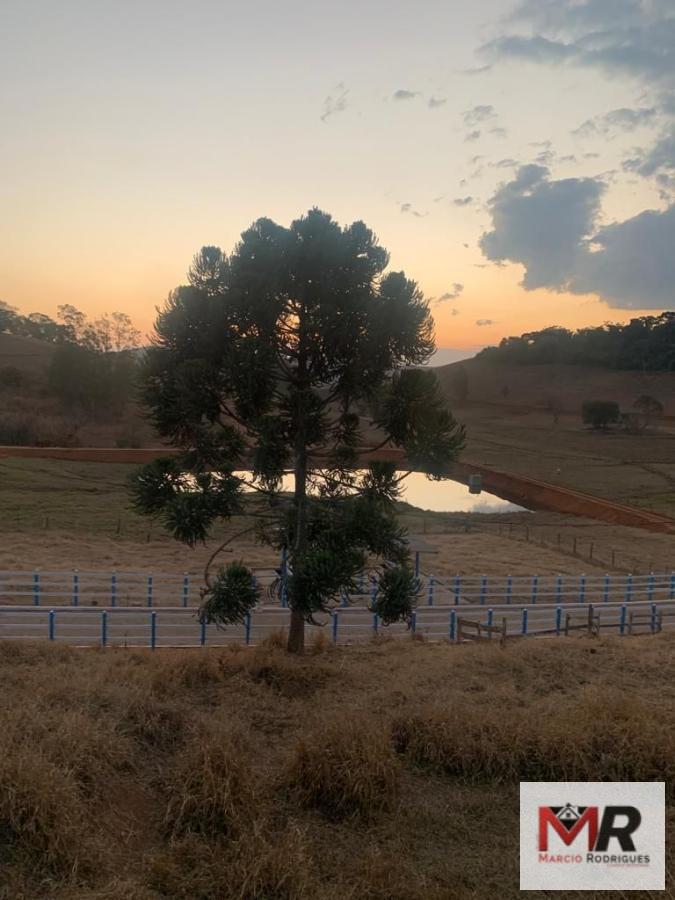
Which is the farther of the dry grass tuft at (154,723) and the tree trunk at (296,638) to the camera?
the tree trunk at (296,638)

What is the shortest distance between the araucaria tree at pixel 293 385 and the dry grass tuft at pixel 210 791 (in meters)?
3.79

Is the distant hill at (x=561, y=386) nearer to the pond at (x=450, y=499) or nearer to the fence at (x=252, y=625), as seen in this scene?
the pond at (x=450, y=499)

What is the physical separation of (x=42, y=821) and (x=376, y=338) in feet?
29.9

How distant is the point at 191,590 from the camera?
899 inches

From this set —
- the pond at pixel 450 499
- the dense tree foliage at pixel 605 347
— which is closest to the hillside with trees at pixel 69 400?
the pond at pixel 450 499

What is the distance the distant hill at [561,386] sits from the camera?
389 feet

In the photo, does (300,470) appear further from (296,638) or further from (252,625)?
(252,625)

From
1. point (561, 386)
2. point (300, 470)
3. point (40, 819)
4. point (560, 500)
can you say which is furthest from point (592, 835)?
point (561, 386)

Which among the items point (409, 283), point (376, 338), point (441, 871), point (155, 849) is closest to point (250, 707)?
point (155, 849)

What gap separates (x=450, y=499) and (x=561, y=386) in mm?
77749

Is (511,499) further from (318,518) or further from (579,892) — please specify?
(579,892)

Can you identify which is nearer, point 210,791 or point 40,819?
point 40,819

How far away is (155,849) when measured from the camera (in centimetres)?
721

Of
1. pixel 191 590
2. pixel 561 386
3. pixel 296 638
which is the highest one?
pixel 561 386
